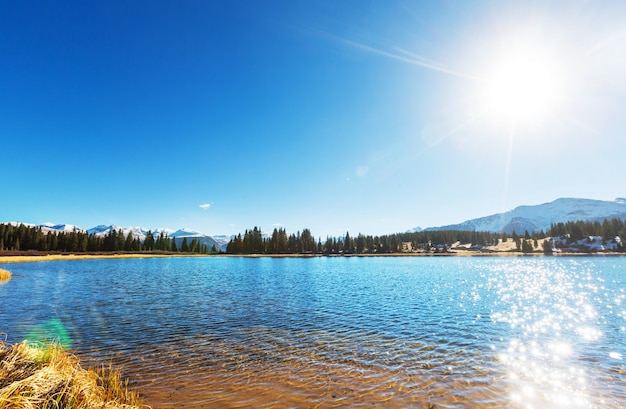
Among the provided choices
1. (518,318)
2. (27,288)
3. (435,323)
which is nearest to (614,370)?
(435,323)

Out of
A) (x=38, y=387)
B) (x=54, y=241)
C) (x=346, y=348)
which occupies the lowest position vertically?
(x=346, y=348)

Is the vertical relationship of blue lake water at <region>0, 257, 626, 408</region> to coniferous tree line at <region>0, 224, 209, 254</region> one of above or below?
below

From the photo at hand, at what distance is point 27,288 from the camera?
39.0 m

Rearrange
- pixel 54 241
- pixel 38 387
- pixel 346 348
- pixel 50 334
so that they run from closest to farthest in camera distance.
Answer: pixel 38 387 → pixel 346 348 → pixel 50 334 → pixel 54 241

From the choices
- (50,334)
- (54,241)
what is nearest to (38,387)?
(50,334)

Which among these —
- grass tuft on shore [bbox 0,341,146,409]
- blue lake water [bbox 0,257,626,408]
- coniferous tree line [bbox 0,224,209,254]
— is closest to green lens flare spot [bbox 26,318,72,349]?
blue lake water [bbox 0,257,626,408]

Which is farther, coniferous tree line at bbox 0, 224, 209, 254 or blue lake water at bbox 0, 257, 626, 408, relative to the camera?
coniferous tree line at bbox 0, 224, 209, 254

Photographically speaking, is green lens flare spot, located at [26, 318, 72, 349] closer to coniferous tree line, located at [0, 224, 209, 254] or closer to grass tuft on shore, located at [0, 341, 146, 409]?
grass tuft on shore, located at [0, 341, 146, 409]

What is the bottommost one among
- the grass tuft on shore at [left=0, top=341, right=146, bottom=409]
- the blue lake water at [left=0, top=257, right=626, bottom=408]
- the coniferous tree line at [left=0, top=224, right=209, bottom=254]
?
the blue lake water at [left=0, top=257, right=626, bottom=408]

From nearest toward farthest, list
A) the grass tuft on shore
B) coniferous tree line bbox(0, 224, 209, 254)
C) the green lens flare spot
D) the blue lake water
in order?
the grass tuft on shore, the blue lake water, the green lens flare spot, coniferous tree line bbox(0, 224, 209, 254)

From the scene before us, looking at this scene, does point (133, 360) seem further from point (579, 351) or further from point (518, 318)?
point (518, 318)

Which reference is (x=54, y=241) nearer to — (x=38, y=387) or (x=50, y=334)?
(x=50, y=334)

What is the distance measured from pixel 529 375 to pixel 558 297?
32736mm

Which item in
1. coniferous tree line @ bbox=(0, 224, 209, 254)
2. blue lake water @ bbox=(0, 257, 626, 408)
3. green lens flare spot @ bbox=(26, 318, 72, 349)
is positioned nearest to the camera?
blue lake water @ bbox=(0, 257, 626, 408)
